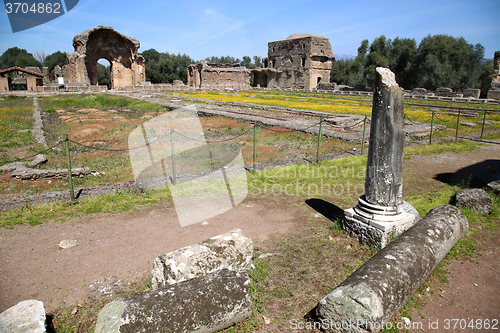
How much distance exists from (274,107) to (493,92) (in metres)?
21.0

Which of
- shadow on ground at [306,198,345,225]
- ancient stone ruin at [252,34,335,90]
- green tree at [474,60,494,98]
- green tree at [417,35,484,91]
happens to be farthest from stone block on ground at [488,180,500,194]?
ancient stone ruin at [252,34,335,90]

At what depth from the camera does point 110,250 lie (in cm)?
448

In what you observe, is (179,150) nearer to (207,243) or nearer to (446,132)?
(207,243)

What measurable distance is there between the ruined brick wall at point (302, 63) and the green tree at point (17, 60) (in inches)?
2284

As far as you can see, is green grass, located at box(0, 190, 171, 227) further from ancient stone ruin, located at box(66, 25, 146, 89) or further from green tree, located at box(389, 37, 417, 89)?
green tree, located at box(389, 37, 417, 89)

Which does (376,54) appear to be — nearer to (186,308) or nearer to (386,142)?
(386,142)

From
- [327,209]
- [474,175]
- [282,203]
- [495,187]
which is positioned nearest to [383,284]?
[327,209]

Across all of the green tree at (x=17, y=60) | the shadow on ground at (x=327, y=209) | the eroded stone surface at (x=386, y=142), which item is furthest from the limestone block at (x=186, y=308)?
the green tree at (x=17, y=60)

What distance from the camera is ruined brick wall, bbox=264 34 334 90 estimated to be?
179ft

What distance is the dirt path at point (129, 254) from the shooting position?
3486mm

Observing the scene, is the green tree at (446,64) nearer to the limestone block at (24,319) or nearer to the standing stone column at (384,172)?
the standing stone column at (384,172)

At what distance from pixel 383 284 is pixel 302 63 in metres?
56.8

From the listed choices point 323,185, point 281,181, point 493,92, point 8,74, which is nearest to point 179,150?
point 281,181

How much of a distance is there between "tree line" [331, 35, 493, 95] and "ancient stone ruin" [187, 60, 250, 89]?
64.1 ft
